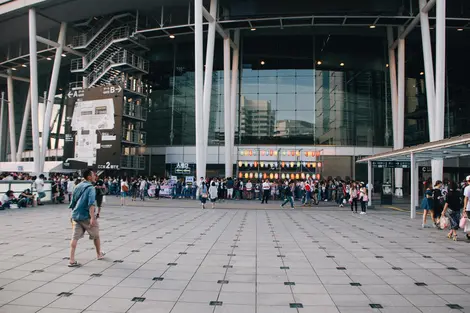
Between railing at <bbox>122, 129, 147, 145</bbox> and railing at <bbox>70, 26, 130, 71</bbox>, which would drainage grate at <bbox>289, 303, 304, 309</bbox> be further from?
railing at <bbox>70, 26, 130, 71</bbox>

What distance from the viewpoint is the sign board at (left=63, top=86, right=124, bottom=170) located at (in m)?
31.5

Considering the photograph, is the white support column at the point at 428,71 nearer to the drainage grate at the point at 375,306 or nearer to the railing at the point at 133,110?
the drainage grate at the point at 375,306

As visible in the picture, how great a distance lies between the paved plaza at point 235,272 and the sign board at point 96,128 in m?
20.5

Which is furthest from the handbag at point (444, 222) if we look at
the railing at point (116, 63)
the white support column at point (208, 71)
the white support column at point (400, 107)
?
the railing at point (116, 63)

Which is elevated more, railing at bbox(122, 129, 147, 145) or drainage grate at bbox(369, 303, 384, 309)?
railing at bbox(122, 129, 147, 145)

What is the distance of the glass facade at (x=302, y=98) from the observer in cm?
3762

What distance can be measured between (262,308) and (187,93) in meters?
37.1

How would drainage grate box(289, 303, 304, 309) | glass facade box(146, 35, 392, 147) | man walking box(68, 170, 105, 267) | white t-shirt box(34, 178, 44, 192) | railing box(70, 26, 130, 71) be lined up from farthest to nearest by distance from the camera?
glass facade box(146, 35, 392, 147) → railing box(70, 26, 130, 71) → white t-shirt box(34, 178, 44, 192) → man walking box(68, 170, 105, 267) → drainage grate box(289, 303, 304, 309)

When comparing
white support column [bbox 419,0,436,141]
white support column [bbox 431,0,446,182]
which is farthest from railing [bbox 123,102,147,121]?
white support column [bbox 431,0,446,182]

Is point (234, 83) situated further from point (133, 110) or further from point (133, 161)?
point (133, 161)

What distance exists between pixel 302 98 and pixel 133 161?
19428 mm

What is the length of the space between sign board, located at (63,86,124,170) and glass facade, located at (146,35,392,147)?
9.27 m

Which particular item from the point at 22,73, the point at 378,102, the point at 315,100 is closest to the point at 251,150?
the point at 315,100

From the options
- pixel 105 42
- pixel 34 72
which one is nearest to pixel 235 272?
pixel 105 42
